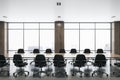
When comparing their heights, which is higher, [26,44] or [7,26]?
[7,26]

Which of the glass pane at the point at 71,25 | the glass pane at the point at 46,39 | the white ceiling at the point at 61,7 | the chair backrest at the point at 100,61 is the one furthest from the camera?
the glass pane at the point at 46,39

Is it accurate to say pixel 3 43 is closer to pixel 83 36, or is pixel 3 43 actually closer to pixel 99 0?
pixel 83 36

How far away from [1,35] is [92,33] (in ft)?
20.9

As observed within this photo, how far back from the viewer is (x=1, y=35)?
9.83 m

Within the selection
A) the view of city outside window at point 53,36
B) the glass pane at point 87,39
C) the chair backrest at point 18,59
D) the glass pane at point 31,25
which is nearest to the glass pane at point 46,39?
the view of city outside window at point 53,36

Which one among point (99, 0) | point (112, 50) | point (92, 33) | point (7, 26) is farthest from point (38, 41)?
point (99, 0)

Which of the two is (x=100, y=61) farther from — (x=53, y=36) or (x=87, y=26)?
(x=53, y=36)

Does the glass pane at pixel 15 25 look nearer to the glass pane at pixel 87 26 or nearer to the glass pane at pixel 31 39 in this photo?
the glass pane at pixel 31 39

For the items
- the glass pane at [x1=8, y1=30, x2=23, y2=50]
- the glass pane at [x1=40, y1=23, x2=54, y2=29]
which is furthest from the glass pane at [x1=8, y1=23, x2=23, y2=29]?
the glass pane at [x1=40, y1=23, x2=54, y2=29]

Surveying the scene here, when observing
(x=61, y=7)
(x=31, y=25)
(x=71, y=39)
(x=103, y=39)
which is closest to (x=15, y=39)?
(x=31, y=25)

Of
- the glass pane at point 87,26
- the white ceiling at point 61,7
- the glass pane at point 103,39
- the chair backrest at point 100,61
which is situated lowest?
the chair backrest at point 100,61

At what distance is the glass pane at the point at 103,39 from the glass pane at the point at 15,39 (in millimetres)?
5556

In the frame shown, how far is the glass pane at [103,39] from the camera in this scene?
409 inches

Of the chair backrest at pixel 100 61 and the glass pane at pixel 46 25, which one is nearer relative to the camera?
the chair backrest at pixel 100 61
